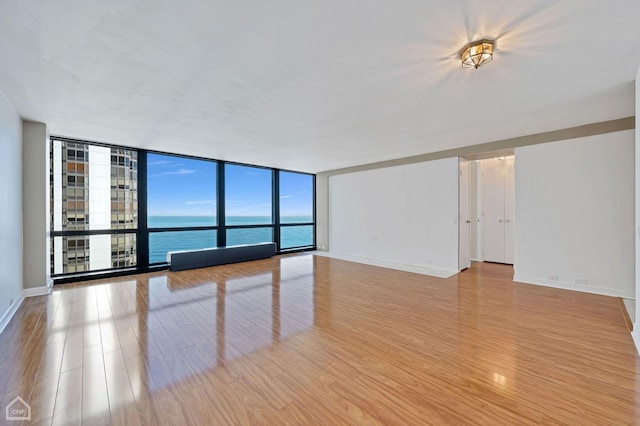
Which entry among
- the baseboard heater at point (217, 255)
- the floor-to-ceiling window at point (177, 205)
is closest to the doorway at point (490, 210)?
the baseboard heater at point (217, 255)

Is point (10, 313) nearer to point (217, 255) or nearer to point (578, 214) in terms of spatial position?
point (217, 255)

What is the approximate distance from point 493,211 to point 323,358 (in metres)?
6.10

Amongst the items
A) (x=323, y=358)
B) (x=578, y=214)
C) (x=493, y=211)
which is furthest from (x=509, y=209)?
(x=323, y=358)

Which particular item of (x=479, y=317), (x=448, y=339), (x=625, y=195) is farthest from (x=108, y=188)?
(x=625, y=195)

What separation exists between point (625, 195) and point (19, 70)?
285 inches

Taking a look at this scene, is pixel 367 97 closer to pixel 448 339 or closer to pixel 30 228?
pixel 448 339

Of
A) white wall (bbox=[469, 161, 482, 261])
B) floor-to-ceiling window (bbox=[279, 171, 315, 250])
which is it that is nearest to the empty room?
white wall (bbox=[469, 161, 482, 261])

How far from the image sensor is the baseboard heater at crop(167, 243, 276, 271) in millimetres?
5387

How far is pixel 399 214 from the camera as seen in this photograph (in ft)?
20.6

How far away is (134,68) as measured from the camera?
2.27 metres

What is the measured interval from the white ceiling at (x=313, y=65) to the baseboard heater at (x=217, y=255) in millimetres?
2640

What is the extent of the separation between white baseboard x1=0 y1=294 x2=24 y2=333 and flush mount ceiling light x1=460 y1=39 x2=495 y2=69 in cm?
515

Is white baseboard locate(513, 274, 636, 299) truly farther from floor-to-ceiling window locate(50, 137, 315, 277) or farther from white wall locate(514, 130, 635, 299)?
floor-to-ceiling window locate(50, 137, 315, 277)

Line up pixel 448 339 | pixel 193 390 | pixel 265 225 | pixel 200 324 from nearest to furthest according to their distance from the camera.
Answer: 1. pixel 193 390
2. pixel 448 339
3. pixel 200 324
4. pixel 265 225
